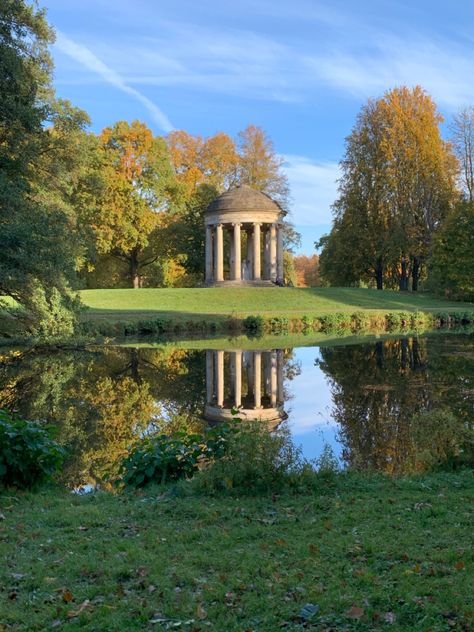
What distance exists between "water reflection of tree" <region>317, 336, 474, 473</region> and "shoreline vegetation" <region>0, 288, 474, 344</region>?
722 cm

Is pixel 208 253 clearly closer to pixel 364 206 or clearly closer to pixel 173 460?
pixel 364 206

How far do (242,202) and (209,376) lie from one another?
1107 inches

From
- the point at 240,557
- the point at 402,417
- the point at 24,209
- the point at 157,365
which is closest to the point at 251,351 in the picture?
the point at 157,365

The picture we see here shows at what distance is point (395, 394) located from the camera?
15.0 m

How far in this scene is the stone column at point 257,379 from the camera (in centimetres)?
1591

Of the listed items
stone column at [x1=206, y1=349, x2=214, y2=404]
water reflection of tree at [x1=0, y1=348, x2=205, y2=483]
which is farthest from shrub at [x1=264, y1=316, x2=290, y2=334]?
water reflection of tree at [x1=0, y1=348, x2=205, y2=483]

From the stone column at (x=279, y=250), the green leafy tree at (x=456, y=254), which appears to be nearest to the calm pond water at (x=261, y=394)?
the green leafy tree at (x=456, y=254)

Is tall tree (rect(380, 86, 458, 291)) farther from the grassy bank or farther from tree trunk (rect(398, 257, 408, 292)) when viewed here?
the grassy bank

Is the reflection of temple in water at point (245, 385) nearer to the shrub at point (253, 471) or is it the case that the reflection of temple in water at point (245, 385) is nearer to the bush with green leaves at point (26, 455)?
the shrub at point (253, 471)

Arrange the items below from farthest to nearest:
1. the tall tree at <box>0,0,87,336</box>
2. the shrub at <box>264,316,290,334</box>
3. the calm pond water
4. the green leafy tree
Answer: the green leafy tree, the shrub at <box>264,316,290,334</box>, the tall tree at <box>0,0,87,336</box>, the calm pond water

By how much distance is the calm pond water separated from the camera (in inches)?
407

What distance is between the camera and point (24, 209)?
729 inches

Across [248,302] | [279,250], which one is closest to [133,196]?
[279,250]

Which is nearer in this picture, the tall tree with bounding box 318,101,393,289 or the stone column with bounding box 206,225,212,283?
the stone column with bounding box 206,225,212,283
